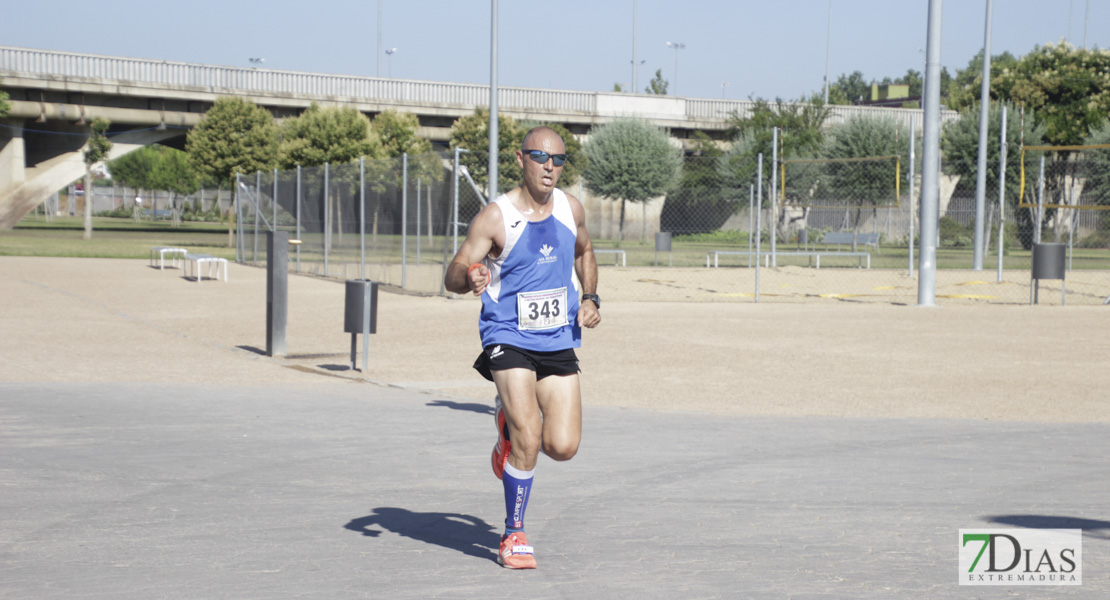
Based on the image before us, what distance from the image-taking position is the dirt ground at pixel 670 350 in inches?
385

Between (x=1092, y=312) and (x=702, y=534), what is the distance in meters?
16.0

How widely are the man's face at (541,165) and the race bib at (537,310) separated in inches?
17.1

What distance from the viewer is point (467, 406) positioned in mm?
9062

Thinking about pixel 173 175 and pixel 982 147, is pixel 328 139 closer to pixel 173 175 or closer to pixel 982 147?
pixel 982 147

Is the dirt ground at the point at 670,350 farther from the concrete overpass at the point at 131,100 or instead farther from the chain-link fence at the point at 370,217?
the concrete overpass at the point at 131,100

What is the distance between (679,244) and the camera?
45312 millimetres

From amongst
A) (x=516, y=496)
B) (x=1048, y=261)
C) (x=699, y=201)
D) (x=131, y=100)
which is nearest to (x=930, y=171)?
(x=1048, y=261)

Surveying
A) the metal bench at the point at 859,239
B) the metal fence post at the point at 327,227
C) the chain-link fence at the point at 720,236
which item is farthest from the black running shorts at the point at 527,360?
the metal bench at the point at 859,239

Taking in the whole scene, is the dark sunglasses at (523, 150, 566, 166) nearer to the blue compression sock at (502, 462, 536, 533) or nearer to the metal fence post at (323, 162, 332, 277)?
the blue compression sock at (502, 462, 536, 533)

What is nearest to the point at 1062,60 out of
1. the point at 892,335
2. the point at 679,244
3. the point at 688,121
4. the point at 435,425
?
the point at 688,121

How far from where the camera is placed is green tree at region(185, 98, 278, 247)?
42375 millimetres

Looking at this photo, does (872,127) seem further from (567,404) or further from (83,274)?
(567,404)

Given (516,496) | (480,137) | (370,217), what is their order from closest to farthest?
(516,496) → (370,217) → (480,137)

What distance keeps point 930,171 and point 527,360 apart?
1636 cm
